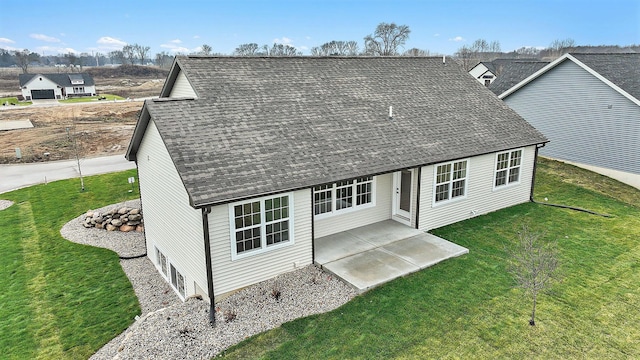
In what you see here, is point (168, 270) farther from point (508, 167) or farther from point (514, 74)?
point (514, 74)

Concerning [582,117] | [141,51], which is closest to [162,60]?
[141,51]

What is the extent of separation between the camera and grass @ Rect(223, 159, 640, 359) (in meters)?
9.02

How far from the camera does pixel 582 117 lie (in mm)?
23016

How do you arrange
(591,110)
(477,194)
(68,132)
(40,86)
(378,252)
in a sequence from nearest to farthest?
(378,252) < (477,194) < (591,110) < (68,132) < (40,86)

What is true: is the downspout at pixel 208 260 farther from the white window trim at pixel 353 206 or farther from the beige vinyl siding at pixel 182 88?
the beige vinyl siding at pixel 182 88

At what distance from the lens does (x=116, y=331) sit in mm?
11172

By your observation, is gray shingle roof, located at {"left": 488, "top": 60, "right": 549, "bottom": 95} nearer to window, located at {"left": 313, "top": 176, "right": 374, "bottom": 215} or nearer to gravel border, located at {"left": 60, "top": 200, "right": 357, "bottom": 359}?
window, located at {"left": 313, "top": 176, "right": 374, "bottom": 215}

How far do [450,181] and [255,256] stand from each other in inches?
311

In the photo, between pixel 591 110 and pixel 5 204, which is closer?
pixel 5 204

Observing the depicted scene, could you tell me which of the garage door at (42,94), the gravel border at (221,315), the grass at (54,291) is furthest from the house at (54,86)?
the gravel border at (221,315)

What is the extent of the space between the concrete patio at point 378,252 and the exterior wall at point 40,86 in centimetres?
8811

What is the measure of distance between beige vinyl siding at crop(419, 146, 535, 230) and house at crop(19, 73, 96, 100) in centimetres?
8914

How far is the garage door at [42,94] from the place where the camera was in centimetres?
8138

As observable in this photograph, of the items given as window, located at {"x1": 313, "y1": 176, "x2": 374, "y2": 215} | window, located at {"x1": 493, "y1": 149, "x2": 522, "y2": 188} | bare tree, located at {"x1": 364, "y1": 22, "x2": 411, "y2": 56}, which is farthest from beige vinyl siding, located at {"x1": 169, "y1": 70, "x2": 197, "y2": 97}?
bare tree, located at {"x1": 364, "y1": 22, "x2": 411, "y2": 56}
